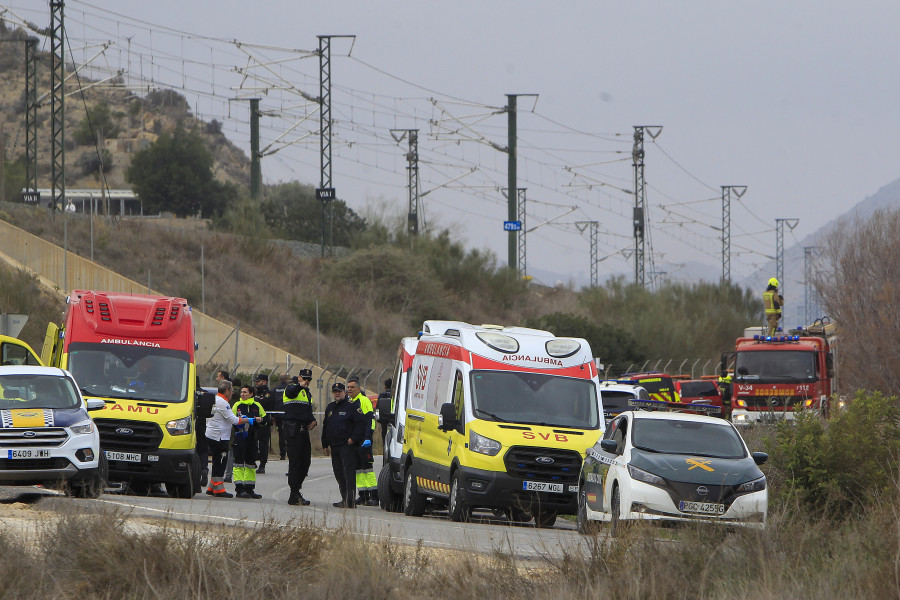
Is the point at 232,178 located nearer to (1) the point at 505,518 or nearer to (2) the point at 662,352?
(2) the point at 662,352

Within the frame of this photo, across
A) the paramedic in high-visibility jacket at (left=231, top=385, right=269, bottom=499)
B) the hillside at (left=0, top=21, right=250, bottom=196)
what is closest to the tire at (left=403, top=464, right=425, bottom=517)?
the paramedic in high-visibility jacket at (left=231, top=385, right=269, bottom=499)

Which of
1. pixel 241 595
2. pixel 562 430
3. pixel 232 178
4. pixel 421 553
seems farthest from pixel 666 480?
pixel 232 178

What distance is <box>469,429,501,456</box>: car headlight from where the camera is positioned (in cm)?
1605

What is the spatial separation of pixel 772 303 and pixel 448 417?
69.6ft

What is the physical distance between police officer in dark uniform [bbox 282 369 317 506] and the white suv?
2826 millimetres

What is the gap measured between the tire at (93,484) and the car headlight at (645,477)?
22.2 ft

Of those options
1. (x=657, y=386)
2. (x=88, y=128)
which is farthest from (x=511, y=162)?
(x=88, y=128)

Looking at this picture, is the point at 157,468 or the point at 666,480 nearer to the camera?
the point at 666,480

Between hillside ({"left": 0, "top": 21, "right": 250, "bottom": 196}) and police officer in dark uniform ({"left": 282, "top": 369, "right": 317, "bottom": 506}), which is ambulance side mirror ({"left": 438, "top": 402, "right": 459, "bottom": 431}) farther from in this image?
hillside ({"left": 0, "top": 21, "right": 250, "bottom": 196})

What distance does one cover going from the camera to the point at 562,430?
54.7 feet

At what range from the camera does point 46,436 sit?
1595 centimetres

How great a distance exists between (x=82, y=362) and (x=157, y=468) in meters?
2.13

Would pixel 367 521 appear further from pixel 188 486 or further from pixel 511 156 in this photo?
pixel 511 156

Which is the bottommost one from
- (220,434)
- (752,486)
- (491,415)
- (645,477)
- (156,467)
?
(156,467)
